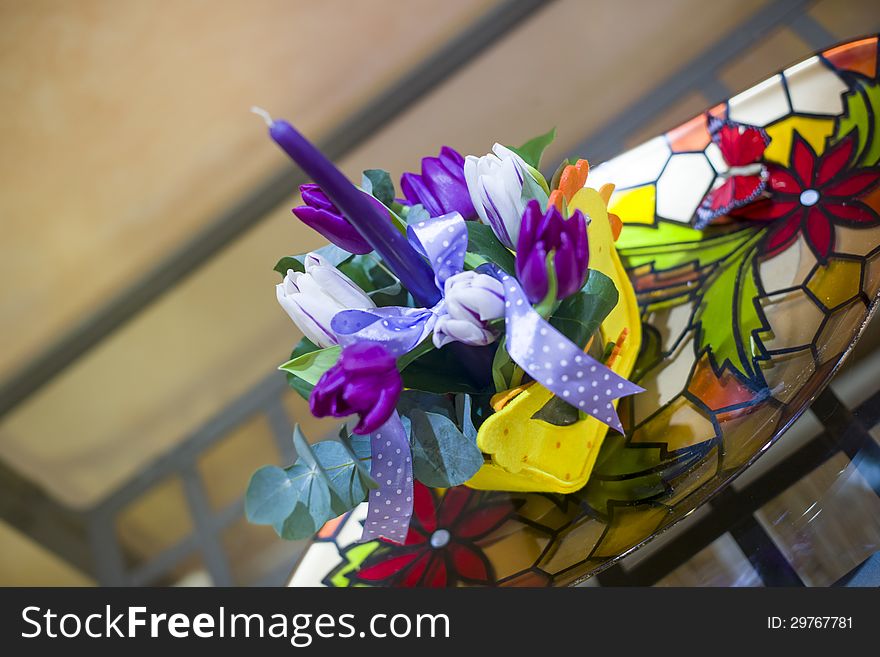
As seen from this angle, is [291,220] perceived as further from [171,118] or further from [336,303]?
[336,303]

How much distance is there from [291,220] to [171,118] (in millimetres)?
124

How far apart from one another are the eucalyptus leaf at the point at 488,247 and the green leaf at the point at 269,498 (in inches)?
4.0

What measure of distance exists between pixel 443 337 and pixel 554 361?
4 centimetres

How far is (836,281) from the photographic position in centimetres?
33

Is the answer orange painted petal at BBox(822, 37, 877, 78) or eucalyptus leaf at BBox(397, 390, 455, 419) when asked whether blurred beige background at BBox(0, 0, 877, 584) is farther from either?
eucalyptus leaf at BBox(397, 390, 455, 419)

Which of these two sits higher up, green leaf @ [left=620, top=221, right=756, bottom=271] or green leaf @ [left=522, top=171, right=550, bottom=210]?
green leaf @ [left=620, top=221, right=756, bottom=271]

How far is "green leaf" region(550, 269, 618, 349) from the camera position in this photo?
0.28m

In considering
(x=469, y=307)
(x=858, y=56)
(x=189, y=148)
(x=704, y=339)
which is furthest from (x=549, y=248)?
(x=189, y=148)

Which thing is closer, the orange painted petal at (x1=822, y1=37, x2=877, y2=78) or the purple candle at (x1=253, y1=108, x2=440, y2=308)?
the purple candle at (x1=253, y1=108, x2=440, y2=308)

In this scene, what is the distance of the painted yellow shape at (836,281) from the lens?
1.08ft

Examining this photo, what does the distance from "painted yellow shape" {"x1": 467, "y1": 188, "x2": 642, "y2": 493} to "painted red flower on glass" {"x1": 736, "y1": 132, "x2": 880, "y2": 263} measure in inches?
3.3

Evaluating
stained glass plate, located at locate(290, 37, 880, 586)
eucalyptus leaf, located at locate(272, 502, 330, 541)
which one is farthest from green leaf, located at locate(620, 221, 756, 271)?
eucalyptus leaf, located at locate(272, 502, 330, 541)

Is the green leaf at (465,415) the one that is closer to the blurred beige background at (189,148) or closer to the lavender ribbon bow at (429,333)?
the lavender ribbon bow at (429,333)

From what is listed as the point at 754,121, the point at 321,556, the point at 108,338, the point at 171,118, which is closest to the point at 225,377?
the point at 108,338
